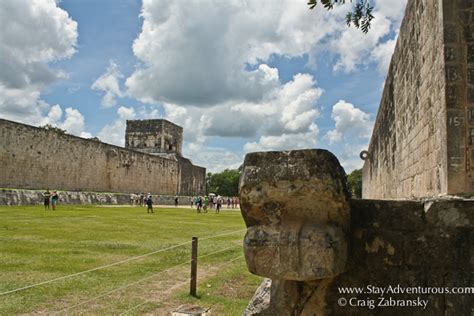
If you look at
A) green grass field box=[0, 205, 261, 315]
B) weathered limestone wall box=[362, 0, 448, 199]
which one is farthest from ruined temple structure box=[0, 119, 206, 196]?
weathered limestone wall box=[362, 0, 448, 199]

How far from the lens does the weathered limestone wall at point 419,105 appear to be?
4.56 metres

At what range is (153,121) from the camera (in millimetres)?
43312

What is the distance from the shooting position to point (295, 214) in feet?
6.38

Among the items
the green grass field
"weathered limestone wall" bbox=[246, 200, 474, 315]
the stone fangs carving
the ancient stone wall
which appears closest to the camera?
the stone fangs carving

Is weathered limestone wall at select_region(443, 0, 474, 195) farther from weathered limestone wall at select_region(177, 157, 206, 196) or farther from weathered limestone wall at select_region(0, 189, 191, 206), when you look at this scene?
weathered limestone wall at select_region(177, 157, 206, 196)

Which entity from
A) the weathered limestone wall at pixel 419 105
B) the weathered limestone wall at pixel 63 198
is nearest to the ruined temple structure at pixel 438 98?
the weathered limestone wall at pixel 419 105

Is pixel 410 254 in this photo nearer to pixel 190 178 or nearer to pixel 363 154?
pixel 363 154

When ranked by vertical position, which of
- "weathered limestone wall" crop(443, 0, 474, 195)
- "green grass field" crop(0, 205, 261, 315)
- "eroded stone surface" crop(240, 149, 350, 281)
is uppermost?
"weathered limestone wall" crop(443, 0, 474, 195)

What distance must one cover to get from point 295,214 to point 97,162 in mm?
30073

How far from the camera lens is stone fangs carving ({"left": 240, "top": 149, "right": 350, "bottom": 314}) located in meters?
1.83

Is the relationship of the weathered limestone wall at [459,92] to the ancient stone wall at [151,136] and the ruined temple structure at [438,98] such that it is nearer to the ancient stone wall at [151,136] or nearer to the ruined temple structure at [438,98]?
the ruined temple structure at [438,98]

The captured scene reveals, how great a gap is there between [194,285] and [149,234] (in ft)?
18.4

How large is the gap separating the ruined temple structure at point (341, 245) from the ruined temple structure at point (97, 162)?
23.5m

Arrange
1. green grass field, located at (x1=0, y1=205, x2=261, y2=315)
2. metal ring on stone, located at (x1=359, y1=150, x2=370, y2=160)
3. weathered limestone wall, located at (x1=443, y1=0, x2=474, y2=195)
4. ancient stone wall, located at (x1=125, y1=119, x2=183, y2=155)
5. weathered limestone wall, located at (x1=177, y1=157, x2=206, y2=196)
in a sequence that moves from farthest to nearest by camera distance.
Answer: weathered limestone wall, located at (x1=177, y1=157, x2=206, y2=196)
ancient stone wall, located at (x1=125, y1=119, x2=183, y2=155)
metal ring on stone, located at (x1=359, y1=150, x2=370, y2=160)
green grass field, located at (x1=0, y1=205, x2=261, y2=315)
weathered limestone wall, located at (x1=443, y1=0, x2=474, y2=195)
